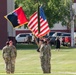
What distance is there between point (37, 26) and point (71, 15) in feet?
120

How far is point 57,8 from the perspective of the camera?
5931 centimetres

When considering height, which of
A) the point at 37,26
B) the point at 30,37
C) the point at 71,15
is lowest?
the point at 30,37

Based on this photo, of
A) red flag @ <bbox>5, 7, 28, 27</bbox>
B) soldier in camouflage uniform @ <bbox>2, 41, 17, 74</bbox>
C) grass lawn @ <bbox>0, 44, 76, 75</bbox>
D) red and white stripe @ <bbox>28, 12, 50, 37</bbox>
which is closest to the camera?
red flag @ <bbox>5, 7, 28, 27</bbox>

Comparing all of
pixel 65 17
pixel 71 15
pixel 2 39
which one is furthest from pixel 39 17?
pixel 65 17

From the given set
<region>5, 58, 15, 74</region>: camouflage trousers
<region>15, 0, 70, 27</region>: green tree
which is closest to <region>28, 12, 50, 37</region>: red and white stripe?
<region>5, 58, 15, 74</region>: camouflage trousers

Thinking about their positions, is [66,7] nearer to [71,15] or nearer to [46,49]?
[71,15]

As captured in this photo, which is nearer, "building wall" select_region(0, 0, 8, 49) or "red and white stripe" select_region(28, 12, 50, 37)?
"red and white stripe" select_region(28, 12, 50, 37)

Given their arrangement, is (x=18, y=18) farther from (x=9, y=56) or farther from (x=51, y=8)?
(x=51, y=8)

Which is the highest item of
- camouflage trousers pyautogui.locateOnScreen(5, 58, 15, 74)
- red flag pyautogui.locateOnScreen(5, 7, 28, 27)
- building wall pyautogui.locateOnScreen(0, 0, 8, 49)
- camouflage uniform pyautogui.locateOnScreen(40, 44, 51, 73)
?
red flag pyautogui.locateOnScreen(5, 7, 28, 27)

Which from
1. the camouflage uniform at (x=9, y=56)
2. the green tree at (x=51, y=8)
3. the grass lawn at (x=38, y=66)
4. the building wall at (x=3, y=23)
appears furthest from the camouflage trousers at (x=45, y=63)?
the green tree at (x=51, y=8)

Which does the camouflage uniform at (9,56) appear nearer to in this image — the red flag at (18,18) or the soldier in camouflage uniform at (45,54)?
the red flag at (18,18)

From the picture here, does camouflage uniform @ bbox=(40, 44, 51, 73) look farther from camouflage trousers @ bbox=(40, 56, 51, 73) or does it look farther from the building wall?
the building wall

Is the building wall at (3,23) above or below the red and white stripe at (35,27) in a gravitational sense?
below

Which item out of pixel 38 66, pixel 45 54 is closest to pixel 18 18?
pixel 45 54
